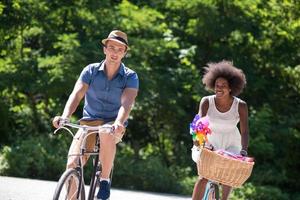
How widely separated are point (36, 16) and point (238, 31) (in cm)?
477

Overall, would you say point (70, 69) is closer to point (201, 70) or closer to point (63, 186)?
point (201, 70)

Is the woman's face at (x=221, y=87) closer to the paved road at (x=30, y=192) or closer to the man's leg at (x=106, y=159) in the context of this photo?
the man's leg at (x=106, y=159)

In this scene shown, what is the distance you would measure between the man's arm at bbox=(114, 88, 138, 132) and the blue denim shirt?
7 cm

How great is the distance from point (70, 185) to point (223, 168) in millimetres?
1395

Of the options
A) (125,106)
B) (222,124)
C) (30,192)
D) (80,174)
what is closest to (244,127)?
(222,124)

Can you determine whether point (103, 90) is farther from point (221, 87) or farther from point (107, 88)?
point (221, 87)

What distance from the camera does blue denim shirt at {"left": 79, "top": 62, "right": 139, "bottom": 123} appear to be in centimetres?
671

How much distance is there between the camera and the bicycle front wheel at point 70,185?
229 inches

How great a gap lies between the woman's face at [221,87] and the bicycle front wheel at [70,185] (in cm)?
175

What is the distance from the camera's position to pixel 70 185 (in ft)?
19.7

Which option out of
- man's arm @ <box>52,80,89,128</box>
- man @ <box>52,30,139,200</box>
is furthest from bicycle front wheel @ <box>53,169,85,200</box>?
man's arm @ <box>52,80,89,128</box>

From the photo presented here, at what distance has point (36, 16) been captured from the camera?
1612cm

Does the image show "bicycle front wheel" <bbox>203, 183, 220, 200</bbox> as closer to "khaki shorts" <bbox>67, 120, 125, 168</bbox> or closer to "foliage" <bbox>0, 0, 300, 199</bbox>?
"khaki shorts" <bbox>67, 120, 125, 168</bbox>

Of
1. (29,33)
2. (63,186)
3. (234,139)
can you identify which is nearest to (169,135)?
(29,33)
